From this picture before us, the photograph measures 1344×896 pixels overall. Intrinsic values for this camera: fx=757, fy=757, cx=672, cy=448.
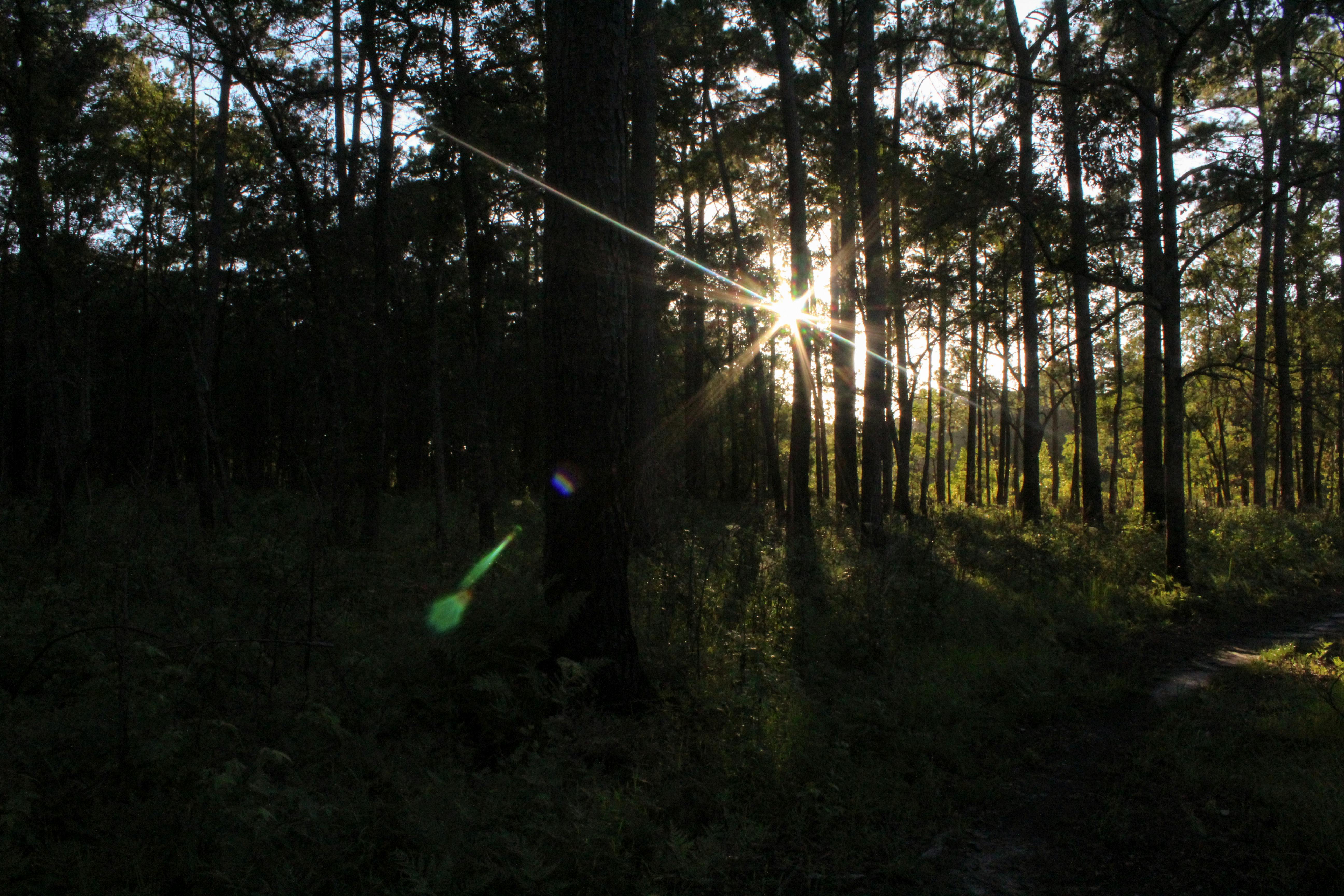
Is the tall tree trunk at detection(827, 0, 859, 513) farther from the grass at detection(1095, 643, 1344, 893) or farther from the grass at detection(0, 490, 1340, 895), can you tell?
the grass at detection(1095, 643, 1344, 893)

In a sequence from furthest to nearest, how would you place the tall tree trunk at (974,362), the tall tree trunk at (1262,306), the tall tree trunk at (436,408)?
the tall tree trunk at (974,362), the tall tree trunk at (1262,306), the tall tree trunk at (436,408)

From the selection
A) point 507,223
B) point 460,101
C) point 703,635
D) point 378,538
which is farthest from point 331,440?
point 703,635

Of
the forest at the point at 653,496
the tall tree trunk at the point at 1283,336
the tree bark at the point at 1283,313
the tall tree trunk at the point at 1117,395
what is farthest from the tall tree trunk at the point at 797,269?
the tall tree trunk at the point at 1117,395

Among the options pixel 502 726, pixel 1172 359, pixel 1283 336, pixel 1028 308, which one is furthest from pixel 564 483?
pixel 1283 336

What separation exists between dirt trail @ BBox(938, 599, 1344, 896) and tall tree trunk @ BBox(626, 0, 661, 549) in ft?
20.3

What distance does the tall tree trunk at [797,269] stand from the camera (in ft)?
42.4

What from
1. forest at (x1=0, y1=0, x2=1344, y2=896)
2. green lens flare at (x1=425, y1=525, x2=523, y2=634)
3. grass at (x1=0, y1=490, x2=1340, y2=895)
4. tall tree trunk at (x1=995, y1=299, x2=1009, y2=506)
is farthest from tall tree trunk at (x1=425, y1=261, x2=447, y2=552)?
tall tree trunk at (x1=995, y1=299, x2=1009, y2=506)

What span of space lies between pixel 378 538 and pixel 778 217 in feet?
51.4

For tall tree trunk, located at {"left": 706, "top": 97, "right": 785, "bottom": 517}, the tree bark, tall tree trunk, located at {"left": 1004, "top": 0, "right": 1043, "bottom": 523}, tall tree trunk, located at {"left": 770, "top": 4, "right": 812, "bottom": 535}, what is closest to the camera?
tall tree trunk, located at {"left": 770, "top": 4, "right": 812, "bottom": 535}

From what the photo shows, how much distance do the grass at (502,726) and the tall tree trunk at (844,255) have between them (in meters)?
6.37

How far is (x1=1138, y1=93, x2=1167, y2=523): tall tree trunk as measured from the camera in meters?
10.9

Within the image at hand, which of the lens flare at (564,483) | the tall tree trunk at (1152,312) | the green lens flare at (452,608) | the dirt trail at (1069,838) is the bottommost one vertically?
the dirt trail at (1069,838)

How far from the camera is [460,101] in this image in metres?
13.2

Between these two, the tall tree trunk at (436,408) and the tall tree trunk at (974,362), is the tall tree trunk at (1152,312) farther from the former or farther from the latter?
the tall tree trunk at (436,408)
